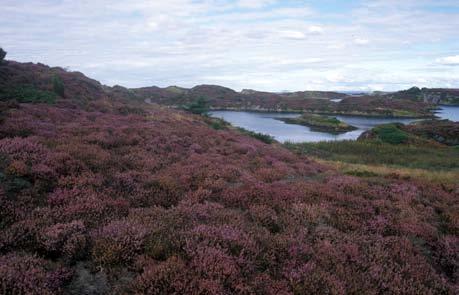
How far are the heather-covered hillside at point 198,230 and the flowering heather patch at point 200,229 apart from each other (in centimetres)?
3

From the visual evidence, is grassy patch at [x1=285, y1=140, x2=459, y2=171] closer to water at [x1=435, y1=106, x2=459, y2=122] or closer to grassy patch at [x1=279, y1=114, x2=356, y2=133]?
grassy patch at [x1=279, y1=114, x2=356, y2=133]

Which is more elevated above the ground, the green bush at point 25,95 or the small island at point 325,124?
the green bush at point 25,95

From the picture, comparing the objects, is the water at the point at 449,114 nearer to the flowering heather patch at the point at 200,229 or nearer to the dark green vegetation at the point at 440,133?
the dark green vegetation at the point at 440,133

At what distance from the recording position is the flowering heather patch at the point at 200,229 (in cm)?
486

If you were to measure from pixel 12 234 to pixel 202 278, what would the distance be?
3424mm

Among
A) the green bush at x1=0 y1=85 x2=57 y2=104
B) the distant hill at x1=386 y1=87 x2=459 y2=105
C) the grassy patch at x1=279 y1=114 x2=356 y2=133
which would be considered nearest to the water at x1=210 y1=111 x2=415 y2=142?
the grassy patch at x1=279 y1=114 x2=356 y2=133

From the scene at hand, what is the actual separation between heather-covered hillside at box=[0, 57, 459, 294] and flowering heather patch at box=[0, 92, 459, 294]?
0.10ft

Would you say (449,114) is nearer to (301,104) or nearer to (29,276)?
(301,104)

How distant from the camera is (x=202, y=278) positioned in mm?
4621

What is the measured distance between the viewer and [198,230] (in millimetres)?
6105

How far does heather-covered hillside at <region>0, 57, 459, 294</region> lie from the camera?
190 inches

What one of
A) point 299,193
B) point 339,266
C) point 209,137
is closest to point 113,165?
point 299,193

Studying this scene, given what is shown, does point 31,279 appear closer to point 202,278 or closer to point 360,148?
point 202,278

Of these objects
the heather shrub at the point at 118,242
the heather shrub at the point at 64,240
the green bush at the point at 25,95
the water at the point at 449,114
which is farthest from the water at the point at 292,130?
the heather shrub at the point at 64,240
